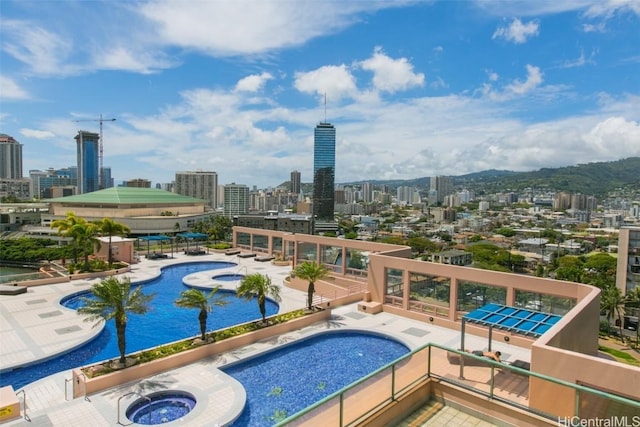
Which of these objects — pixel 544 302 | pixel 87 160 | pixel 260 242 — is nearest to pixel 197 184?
pixel 87 160

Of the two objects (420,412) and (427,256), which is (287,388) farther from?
(427,256)

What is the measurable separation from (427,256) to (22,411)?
7714cm

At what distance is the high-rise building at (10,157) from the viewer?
17200 centimetres

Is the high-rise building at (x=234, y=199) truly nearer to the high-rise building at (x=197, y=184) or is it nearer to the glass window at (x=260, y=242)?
the high-rise building at (x=197, y=184)

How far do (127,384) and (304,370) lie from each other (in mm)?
5652

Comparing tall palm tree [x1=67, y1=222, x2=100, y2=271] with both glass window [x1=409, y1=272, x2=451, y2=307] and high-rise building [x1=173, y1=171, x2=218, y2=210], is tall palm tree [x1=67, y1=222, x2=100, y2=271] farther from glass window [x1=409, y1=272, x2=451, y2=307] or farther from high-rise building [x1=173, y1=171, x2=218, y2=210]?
high-rise building [x1=173, y1=171, x2=218, y2=210]

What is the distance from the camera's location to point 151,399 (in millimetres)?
11266

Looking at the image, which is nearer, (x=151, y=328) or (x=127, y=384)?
(x=127, y=384)

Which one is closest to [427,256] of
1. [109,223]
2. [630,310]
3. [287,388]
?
[630,310]

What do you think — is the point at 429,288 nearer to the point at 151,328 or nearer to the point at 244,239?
the point at 151,328

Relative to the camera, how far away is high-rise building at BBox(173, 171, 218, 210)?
543ft

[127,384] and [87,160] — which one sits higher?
[87,160]

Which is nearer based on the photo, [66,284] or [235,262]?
[66,284]

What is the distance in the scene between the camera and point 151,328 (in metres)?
17.8
